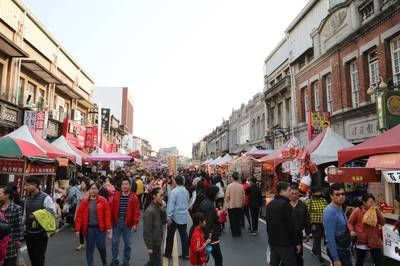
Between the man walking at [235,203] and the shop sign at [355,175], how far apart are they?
338 centimetres

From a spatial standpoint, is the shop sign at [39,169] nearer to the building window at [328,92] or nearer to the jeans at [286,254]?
the jeans at [286,254]

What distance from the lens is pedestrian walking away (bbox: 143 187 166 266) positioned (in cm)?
634

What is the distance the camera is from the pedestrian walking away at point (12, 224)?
5.13 m

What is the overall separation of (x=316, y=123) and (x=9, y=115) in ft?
48.1

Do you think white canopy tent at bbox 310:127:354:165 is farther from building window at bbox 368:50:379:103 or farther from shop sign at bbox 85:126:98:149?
shop sign at bbox 85:126:98:149

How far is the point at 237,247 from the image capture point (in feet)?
31.8

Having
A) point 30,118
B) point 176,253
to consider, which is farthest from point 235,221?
point 30,118

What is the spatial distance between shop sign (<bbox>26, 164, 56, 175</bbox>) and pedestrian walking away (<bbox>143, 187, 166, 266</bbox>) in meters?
5.42

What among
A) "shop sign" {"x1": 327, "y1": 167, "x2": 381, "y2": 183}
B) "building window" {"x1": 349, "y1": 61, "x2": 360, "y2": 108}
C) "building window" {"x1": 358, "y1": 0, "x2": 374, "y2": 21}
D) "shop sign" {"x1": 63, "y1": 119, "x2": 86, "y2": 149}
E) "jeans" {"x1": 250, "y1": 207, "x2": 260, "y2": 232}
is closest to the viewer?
"shop sign" {"x1": 327, "y1": 167, "x2": 381, "y2": 183}

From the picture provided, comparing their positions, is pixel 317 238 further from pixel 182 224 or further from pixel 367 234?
pixel 182 224

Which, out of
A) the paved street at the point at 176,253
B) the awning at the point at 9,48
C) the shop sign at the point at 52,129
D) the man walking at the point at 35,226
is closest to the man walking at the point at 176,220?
the paved street at the point at 176,253

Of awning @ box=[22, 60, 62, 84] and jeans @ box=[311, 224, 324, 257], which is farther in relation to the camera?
awning @ box=[22, 60, 62, 84]

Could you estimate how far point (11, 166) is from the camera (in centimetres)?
1032

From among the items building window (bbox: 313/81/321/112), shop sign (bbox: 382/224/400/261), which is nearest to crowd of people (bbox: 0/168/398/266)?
shop sign (bbox: 382/224/400/261)
